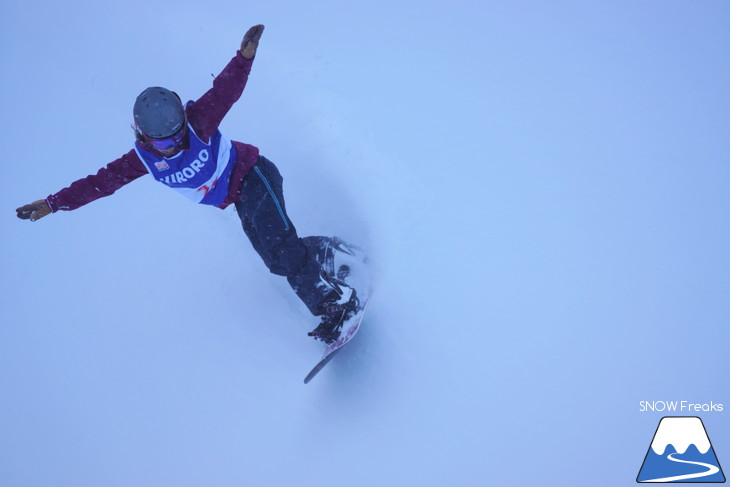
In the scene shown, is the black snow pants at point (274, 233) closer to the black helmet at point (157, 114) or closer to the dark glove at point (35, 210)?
the black helmet at point (157, 114)

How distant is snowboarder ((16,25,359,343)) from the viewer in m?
2.12

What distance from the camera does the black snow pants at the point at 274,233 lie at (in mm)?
2549

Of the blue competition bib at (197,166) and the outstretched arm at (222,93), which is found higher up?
the outstretched arm at (222,93)

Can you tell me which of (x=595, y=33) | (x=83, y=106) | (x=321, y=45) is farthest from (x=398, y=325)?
(x=83, y=106)

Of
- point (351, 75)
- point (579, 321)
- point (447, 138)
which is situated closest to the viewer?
point (579, 321)

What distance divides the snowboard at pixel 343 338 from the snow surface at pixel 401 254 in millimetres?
171

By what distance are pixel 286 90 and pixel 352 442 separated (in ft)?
7.94

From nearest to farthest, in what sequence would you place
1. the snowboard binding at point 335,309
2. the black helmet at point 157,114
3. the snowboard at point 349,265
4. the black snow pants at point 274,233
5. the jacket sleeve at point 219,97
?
the black helmet at point 157,114
the jacket sleeve at point 219,97
the black snow pants at point 274,233
the snowboard binding at point 335,309
the snowboard at point 349,265

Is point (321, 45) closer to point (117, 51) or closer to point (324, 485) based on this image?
point (117, 51)

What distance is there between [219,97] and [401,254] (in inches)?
53.0

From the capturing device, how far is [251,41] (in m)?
2.09

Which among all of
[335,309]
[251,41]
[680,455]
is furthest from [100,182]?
[680,455]

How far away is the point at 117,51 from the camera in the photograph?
13.3 ft

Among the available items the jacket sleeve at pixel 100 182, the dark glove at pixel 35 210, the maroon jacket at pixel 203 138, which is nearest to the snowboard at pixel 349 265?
the maroon jacket at pixel 203 138
